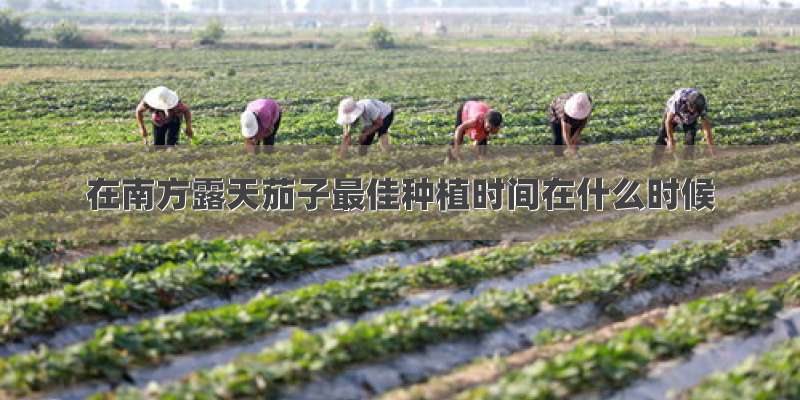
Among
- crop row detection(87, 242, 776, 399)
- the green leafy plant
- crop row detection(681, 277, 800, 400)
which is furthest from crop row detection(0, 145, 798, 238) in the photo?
the green leafy plant

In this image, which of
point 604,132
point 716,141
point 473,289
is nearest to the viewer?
point 473,289

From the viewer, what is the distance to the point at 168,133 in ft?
49.9

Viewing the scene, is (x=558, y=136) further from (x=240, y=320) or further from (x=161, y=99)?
(x=240, y=320)

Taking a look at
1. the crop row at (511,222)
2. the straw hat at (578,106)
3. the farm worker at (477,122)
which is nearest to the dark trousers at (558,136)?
the straw hat at (578,106)

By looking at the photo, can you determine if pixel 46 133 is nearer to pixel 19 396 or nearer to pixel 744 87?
pixel 19 396

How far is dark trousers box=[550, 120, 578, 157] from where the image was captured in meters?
14.9

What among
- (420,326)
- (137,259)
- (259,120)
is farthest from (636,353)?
(259,120)

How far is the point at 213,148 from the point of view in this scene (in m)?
16.5

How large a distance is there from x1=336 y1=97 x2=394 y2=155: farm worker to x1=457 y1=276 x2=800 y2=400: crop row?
660cm

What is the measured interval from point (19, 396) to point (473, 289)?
3751 millimetres

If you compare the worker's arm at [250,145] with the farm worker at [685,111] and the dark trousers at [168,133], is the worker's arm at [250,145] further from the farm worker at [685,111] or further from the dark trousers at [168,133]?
the farm worker at [685,111]

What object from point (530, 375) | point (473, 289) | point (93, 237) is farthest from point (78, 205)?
point (530, 375)

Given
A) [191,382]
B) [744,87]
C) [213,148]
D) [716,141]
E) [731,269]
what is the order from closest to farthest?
[191,382] < [731,269] < [213,148] < [716,141] < [744,87]

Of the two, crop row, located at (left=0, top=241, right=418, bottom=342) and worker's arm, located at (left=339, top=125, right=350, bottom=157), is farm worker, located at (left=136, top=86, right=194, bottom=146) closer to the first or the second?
worker's arm, located at (left=339, top=125, right=350, bottom=157)
